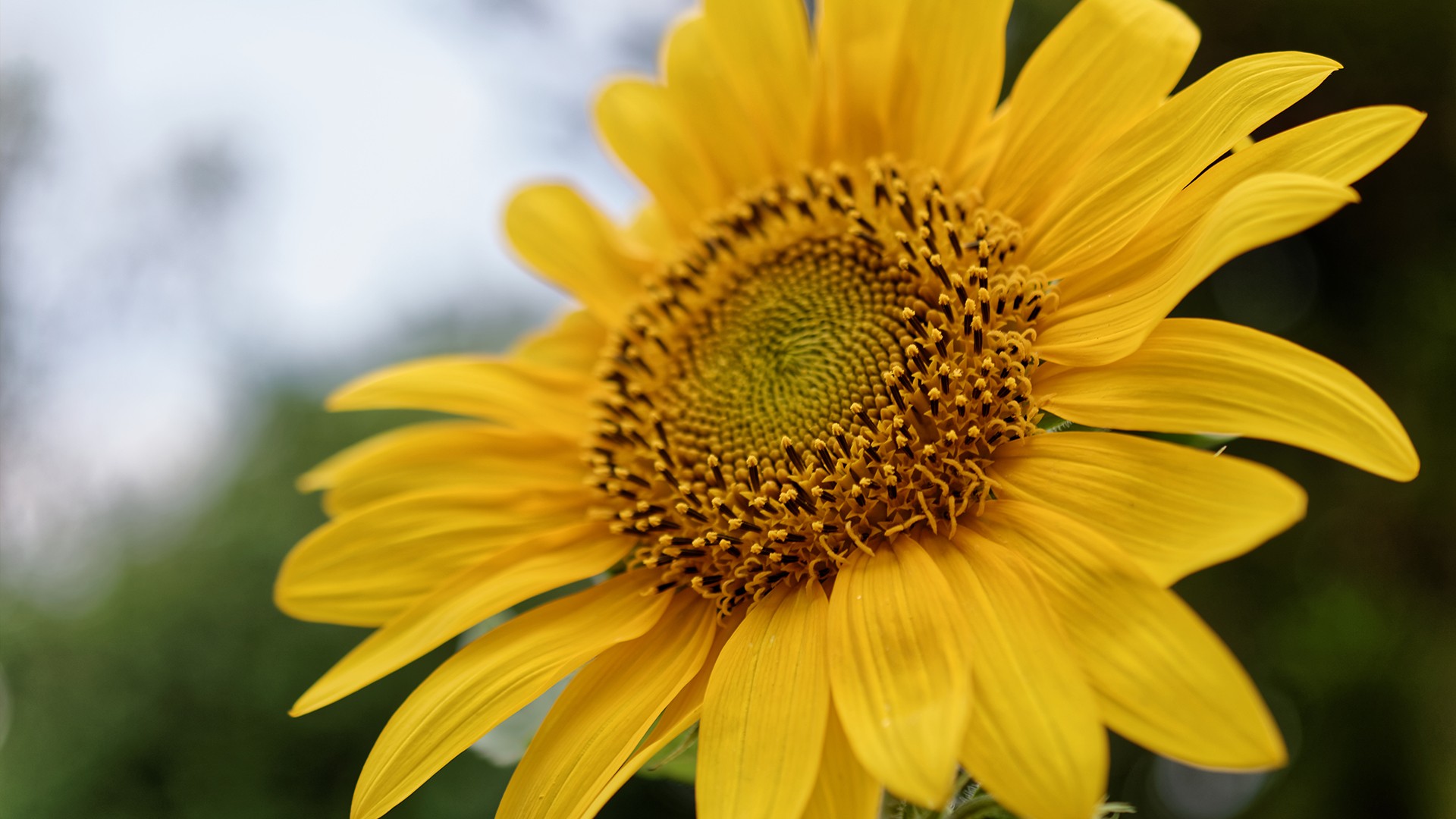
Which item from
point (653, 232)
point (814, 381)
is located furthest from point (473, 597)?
point (653, 232)

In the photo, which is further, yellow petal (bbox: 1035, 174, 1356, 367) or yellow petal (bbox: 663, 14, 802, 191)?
yellow petal (bbox: 663, 14, 802, 191)

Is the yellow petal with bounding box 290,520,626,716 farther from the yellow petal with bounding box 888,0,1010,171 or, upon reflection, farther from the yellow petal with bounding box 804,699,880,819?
the yellow petal with bounding box 888,0,1010,171

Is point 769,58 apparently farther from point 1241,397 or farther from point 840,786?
point 840,786

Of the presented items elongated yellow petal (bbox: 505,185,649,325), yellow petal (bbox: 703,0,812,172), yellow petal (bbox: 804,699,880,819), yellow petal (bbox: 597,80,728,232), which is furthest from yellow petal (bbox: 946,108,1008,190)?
yellow petal (bbox: 804,699,880,819)

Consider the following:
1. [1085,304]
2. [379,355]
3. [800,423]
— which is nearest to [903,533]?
[800,423]

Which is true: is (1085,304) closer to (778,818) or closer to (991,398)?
(991,398)

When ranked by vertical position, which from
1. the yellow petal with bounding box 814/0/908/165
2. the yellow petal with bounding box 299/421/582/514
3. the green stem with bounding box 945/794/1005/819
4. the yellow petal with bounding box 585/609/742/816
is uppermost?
the yellow petal with bounding box 814/0/908/165
